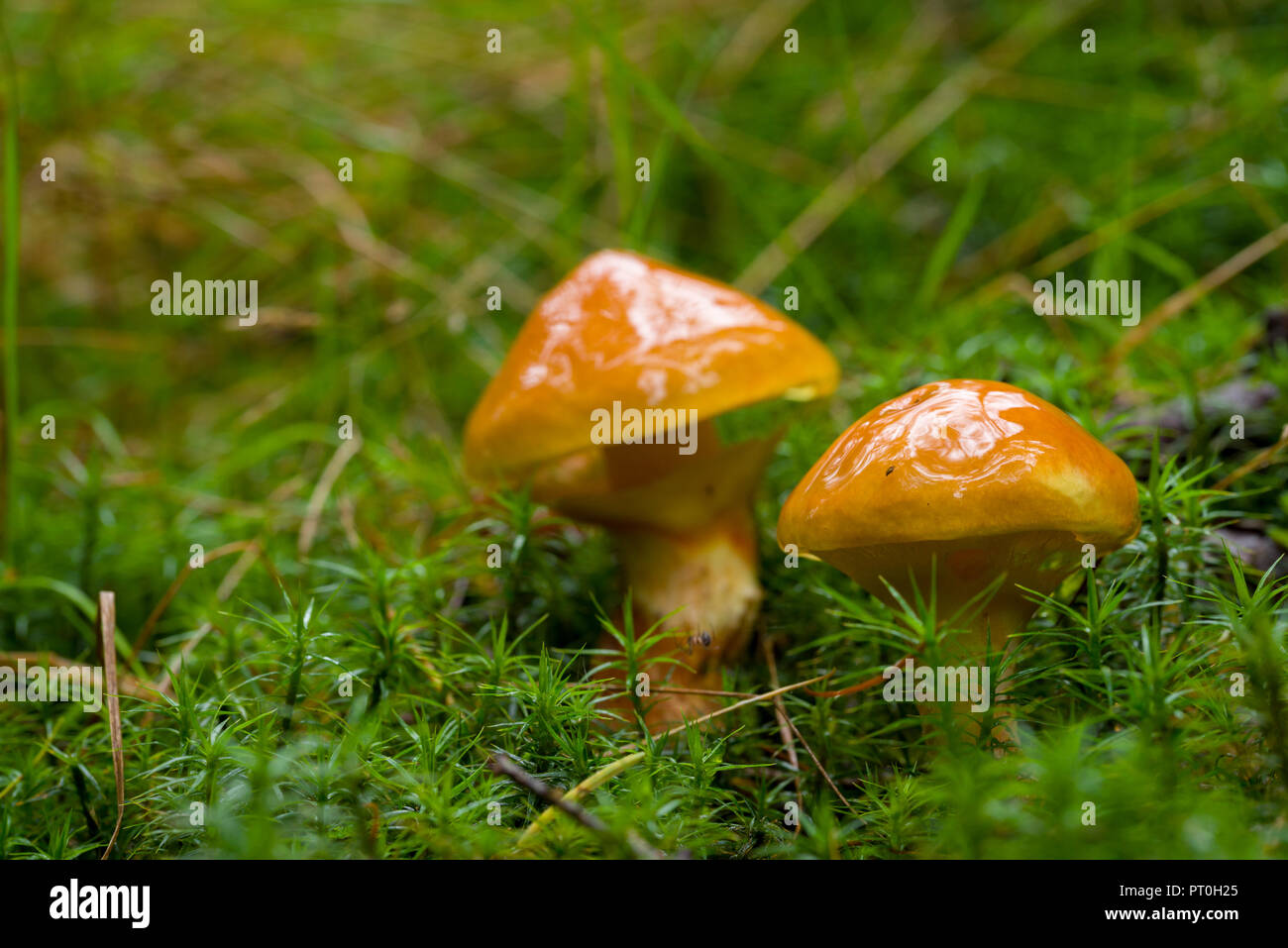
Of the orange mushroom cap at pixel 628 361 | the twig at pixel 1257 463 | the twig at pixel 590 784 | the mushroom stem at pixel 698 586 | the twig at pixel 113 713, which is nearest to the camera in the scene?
the twig at pixel 590 784

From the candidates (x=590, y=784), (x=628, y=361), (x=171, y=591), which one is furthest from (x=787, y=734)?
(x=171, y=591)

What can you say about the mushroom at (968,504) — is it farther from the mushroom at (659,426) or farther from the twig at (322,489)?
the twig at (322,489)

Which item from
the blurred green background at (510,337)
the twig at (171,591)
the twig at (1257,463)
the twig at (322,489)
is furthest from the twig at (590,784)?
the twig at (1257,463)

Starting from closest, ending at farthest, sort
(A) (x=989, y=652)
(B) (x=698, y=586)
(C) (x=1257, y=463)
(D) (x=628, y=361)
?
(A) (x=989, y=652) < (D) (x=628, y=361) < (C) (x=1257, y=463) < (B) (x=698, y=586)

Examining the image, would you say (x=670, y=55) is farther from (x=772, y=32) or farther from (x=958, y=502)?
(x=958, y=502)

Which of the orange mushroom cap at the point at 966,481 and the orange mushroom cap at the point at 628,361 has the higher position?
the orange mushroom cap at the point at 628,361

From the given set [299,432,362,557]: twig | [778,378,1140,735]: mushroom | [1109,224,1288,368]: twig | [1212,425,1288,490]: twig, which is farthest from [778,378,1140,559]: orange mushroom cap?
[299,432,362,557]: twig

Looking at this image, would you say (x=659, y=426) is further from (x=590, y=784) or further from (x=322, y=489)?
(x=322, y=489)

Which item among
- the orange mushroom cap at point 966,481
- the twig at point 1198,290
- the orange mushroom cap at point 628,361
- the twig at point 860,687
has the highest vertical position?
the twig at point 1198,290
